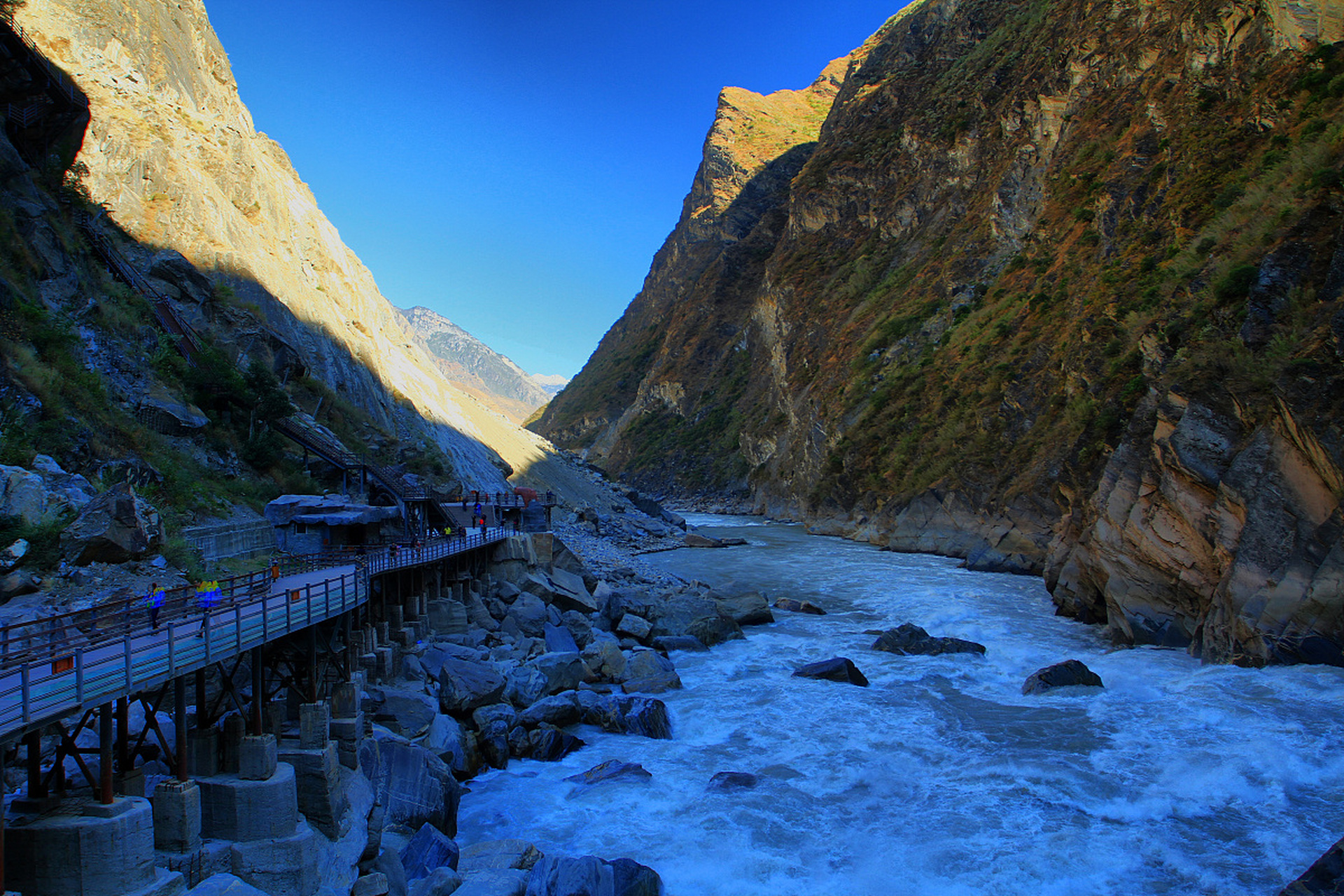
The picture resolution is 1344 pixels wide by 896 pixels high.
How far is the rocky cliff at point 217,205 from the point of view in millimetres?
31434

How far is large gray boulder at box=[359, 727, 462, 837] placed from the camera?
1076 centimetres

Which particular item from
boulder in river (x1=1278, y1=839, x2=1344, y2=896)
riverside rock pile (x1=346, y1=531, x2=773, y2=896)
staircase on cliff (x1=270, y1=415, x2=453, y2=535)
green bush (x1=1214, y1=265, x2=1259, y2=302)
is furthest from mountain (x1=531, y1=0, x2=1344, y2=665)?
staircase on cliff (x1=270, y1=415, x2=453, y2=535)

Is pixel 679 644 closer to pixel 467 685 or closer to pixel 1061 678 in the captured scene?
pixel 467 685

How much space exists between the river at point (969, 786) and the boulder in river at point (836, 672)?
0.81ft

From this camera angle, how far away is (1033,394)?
37250 millimetres

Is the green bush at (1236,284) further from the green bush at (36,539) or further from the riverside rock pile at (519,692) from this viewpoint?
the green bush at (36,539)

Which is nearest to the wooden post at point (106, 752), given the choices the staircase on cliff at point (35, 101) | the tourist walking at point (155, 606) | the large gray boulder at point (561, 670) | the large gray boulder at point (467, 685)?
the tourist walking at point (155, 606)

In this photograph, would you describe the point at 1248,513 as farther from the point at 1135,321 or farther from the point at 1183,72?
the point at 1183,72

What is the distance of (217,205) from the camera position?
35250mm

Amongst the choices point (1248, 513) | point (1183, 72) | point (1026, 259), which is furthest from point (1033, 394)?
point (1248, 513)

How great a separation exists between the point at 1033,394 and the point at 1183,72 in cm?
1687

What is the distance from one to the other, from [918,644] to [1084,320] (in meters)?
21.2

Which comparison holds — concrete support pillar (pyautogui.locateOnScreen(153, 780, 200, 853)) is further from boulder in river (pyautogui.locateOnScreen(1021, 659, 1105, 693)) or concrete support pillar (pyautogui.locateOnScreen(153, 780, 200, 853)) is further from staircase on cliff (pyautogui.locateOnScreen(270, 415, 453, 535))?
staircase on cliff (pyautogui.locateOnScreen(270, 415, 453, 535))

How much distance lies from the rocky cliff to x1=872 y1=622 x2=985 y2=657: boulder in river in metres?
26.3
